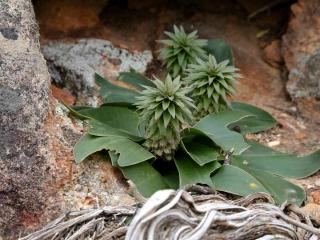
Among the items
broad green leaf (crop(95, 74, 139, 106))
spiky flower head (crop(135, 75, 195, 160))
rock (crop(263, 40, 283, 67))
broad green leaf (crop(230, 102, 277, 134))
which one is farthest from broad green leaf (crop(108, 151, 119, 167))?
rock (crop(263, 40, 283, 67))

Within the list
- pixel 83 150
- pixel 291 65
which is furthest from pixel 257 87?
pixel 83 150

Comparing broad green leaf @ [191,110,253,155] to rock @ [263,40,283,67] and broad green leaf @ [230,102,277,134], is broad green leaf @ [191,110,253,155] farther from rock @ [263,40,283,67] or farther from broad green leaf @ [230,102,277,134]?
rock @ [263,40,283,67]

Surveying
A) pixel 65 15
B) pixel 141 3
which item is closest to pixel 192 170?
pixel 65 15

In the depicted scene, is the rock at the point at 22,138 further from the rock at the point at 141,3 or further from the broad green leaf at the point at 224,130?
the rock at the point at 141,3

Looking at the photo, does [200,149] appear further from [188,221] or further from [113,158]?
[188,221]

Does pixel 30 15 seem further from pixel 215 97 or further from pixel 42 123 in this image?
pixel 215 97
